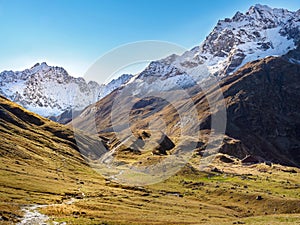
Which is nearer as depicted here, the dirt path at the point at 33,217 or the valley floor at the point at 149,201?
the dirt path at the point at 33,217

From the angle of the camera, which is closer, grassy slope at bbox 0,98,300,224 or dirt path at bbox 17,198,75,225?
dirt path at bbox 17,198,75,225

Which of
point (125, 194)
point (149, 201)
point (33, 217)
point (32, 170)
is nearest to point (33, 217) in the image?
point (33, 217)

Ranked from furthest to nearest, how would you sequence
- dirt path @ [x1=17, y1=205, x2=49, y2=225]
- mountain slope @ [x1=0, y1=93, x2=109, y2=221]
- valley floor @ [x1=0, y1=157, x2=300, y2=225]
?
1. mountain slope @ [x1=0, y1=93, x2=109, y2=221]
2. valley floor @ [x1=0, y1=157, x2=300, y2=225]
3. dirt path @ [x1=17, y1=205, x2=49, y2=225]

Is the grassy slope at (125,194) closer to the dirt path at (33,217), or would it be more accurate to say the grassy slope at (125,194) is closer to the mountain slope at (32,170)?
the mountain slope at (32,170)

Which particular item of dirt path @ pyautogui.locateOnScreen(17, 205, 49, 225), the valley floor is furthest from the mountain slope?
dirt path @ pyautogui.locateOnScreen(17, 205, 49, 225)

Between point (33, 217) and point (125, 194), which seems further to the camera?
point (125, 194)

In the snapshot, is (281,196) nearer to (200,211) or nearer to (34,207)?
(200,211)

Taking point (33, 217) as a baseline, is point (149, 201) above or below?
below

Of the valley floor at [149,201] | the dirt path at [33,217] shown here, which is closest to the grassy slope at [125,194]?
the valley floor at [149,201]

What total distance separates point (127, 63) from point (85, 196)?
125 feet

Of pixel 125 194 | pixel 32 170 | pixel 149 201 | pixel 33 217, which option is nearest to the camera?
pixel 33 217

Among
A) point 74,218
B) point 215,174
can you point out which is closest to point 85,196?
point 74,218

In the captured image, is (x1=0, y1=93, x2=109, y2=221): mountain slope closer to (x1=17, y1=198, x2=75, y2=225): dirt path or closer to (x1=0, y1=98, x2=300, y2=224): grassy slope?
(x1=0, y1=98, x2=300, y2=224): grassy slope

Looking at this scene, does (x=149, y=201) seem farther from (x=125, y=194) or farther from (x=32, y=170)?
(x=32, y=170)
